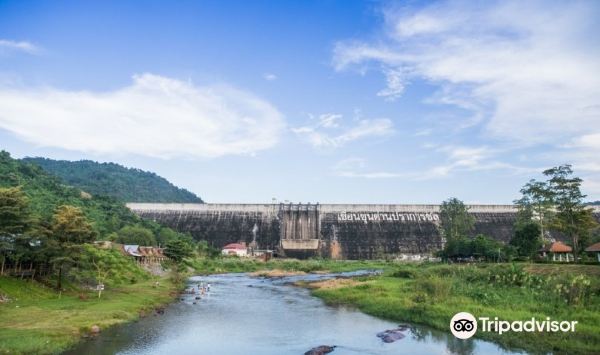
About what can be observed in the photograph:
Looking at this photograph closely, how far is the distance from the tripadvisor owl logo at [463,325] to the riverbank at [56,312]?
15415 mm

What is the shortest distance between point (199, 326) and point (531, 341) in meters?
14.7

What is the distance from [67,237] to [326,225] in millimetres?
61220

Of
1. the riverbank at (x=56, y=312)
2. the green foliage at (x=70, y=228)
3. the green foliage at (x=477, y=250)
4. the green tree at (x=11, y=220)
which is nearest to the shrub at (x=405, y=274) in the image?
the green foliage at (x=477, y=250)

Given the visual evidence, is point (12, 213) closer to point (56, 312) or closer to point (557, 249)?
point (56, 312)

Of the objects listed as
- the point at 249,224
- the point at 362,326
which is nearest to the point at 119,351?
the point at 362,326

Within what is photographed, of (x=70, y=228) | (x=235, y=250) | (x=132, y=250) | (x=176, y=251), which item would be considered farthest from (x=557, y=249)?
(x=235, y=250)

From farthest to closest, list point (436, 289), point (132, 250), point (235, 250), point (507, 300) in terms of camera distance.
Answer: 1. point (235, 250)
2. point (132, 250)
3. point (436, 289)
4. point (507, 300)

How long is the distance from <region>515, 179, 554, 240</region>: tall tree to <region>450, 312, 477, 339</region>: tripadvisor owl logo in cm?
2655

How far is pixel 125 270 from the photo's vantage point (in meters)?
40.7

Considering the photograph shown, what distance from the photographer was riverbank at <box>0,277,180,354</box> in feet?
58.9

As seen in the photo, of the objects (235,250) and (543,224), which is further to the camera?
(235,250)

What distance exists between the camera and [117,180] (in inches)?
5463

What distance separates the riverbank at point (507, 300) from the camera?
18.6 meters

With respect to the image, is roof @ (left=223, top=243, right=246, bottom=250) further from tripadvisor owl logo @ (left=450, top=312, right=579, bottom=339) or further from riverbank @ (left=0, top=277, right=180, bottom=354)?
tripadvisor owl logo @ (left=450, top=312, right=579, bottom=339)
